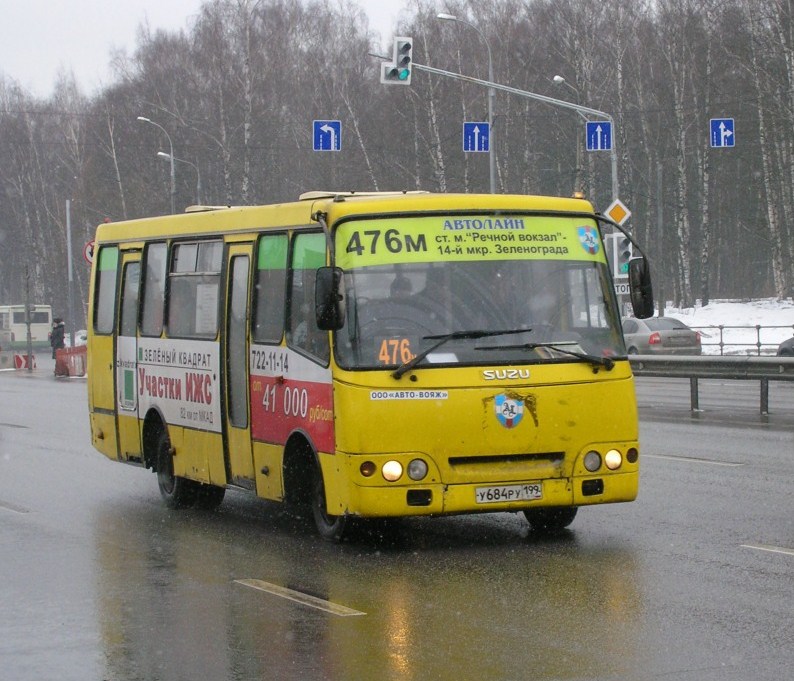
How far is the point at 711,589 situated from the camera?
29.2 feet

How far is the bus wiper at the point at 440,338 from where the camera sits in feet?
34.1

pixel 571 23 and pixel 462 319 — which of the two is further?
pixel 571 23

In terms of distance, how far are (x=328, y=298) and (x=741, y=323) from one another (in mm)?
47148

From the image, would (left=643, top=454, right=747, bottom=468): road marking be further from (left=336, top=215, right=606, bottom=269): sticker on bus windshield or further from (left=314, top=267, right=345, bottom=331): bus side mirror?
(left=314, top=267, right=345, bottom=331): bus side mirror

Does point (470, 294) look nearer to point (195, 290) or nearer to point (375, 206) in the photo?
point (375, 206)

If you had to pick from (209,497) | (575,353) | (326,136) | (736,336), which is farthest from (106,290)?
(736,336)

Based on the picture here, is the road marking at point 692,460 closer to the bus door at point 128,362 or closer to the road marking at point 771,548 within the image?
the road marking at point 771,548

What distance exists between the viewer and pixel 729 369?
23.9 metres

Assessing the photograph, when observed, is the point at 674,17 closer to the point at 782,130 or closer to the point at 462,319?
the point at 782,130

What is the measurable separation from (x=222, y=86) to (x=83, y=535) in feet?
185

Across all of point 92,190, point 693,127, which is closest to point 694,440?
point 693,127

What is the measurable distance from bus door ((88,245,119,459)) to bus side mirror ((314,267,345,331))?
5.26 meters

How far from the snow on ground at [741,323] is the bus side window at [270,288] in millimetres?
33805

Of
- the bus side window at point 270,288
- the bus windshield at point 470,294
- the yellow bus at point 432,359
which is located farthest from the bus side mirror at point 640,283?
the bus side window at point 270,288
